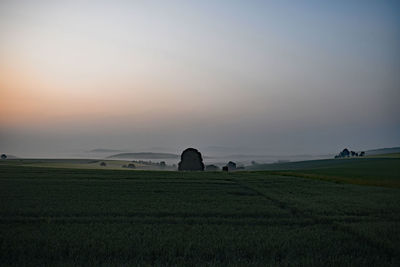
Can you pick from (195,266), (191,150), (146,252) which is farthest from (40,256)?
(191,150)

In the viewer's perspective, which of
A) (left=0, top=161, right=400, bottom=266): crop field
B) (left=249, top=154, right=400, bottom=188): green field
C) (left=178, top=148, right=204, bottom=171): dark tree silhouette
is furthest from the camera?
(left=178, top=148, right=204, bottom=171): dark tree silhouette

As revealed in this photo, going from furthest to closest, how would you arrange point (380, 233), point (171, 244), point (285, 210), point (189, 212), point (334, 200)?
point (334, 200), point (285, 210), point (189, 212), point (380, 233), point (171, 244)

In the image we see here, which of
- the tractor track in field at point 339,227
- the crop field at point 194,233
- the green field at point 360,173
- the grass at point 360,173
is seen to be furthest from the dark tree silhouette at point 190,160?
the crop field at point 194,233

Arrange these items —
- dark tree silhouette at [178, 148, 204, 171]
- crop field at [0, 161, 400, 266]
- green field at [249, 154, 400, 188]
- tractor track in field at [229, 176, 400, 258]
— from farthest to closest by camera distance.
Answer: dark tree silhouette at [178, 148, 204, 171] < green field at [249, 154, 400, 188] < tractor track in field at [229, 176, 400, 258] < crop field at [0, 161, 400, 266]

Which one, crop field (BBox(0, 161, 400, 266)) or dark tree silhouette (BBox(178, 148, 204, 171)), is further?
dark tree silhouette (BBox(178, 148, 204, 171))

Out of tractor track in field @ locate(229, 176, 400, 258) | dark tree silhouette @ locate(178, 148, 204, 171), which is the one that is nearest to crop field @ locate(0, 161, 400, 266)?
tractor track in field @ locate(229, 176, 400, 258)

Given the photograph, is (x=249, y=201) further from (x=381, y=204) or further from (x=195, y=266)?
(x=195, y=266)

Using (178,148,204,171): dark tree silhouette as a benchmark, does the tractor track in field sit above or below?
below

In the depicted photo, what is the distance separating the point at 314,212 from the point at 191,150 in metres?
51.6

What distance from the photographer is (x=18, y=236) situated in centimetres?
989

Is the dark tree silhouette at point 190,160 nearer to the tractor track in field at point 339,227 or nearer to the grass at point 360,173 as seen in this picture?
the grass at point 360,173

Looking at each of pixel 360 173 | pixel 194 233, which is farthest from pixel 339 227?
pixel 360 173

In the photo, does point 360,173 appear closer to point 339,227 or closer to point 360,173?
point 360,173

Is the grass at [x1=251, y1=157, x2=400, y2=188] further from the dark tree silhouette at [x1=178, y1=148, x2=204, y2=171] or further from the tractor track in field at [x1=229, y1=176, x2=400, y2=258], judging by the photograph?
the dark tree silhouette at [x1=178, y1=148, x2=204, y2=171]
